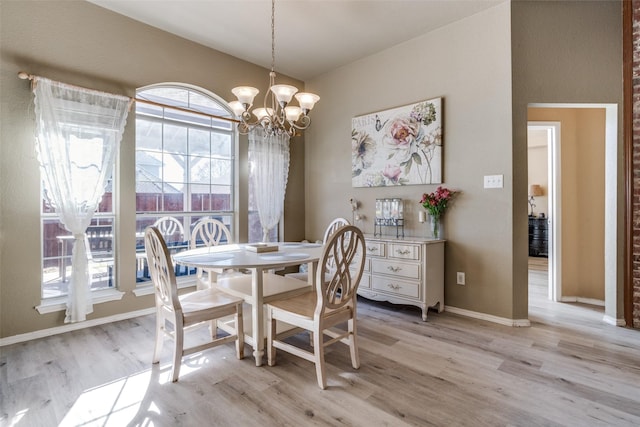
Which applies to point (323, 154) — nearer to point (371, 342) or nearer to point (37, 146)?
point (371, 342)

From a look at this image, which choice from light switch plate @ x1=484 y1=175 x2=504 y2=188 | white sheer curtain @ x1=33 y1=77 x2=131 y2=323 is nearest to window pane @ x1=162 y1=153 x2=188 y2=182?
white sheer curtain @ x1=33 y1=77 x2=131 y2=323

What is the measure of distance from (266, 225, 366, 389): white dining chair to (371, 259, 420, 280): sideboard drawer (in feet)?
3.55

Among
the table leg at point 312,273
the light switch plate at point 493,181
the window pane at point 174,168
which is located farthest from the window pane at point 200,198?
the light switch plate at point 493,181

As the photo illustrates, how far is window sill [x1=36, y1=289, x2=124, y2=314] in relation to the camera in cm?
268

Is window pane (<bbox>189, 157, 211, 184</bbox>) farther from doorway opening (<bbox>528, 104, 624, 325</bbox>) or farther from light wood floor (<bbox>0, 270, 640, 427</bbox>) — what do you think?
doorway opening (<bbox>528, 104, 624, 325</bbox>)

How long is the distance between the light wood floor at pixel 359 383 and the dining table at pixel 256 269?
0.27m

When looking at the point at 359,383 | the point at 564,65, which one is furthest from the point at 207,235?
the point at 564,65

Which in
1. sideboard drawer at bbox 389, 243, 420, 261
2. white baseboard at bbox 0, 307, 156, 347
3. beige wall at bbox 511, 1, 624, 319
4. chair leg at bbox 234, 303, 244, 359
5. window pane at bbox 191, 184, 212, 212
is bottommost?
white baseboard at bbox 0, 307, 156, 347

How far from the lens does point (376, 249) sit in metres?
3.34

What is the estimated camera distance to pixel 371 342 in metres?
2.56

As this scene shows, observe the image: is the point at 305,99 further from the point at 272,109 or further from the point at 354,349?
the point at 354,349

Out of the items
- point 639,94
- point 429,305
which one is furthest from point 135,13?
point 639,94

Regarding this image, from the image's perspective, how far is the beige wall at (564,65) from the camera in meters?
2.89

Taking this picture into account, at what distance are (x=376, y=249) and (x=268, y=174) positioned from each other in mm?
1745
